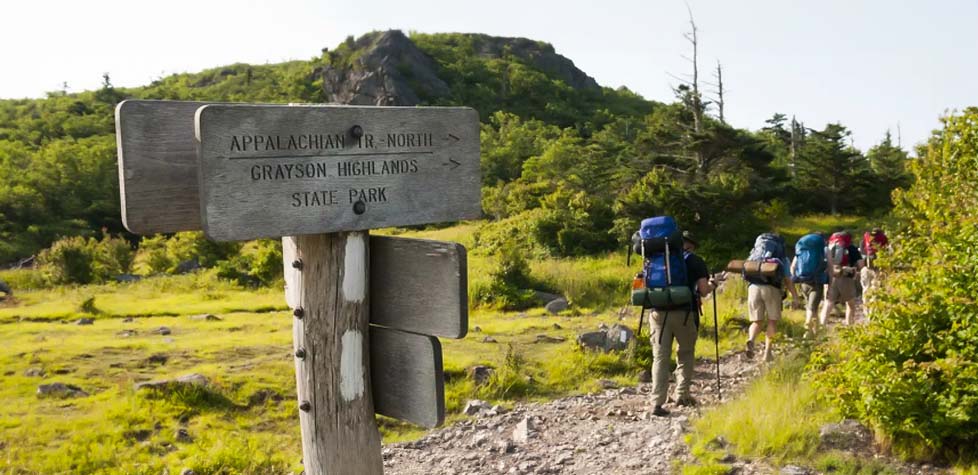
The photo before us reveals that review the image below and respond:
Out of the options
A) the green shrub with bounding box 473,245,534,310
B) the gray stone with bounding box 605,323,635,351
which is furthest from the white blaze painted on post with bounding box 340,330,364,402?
the green shrub with bounding box 473,245,534,310

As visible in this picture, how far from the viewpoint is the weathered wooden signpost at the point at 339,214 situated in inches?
75.8

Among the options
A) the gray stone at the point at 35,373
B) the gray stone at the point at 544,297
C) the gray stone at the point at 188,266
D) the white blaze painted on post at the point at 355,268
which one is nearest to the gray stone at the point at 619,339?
the gray stone at the point at 544,297

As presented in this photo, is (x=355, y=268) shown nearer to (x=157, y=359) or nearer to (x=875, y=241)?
(x=157, y=359)

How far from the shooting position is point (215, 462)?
568 centimetres

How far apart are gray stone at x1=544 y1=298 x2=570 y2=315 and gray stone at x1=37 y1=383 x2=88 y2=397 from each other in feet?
24.8

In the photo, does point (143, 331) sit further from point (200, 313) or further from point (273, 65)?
point (273, 65)

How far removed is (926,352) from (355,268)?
153 inches

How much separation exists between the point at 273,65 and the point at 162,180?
112m

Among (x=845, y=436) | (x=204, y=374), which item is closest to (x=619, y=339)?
(x=845, y=436)

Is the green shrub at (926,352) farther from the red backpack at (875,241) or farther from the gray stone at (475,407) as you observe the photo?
the red backpack at (875,241)

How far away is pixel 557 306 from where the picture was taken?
44.7 ft

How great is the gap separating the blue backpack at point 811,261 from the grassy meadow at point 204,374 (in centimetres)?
66

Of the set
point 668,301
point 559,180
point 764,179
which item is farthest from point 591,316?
point 559,180

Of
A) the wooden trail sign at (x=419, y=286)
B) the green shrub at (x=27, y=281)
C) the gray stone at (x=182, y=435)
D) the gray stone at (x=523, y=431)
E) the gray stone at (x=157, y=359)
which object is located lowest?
the gray stone at (x=182, y=435)
